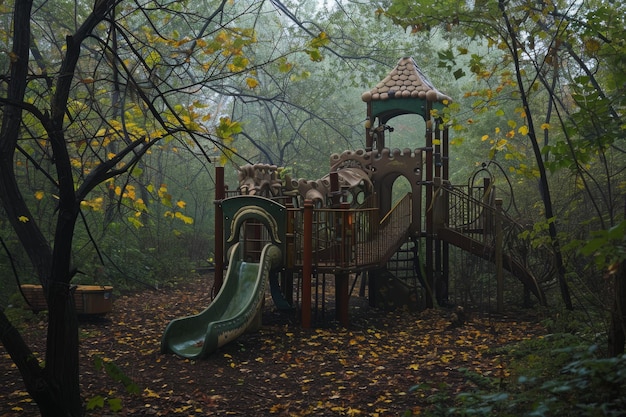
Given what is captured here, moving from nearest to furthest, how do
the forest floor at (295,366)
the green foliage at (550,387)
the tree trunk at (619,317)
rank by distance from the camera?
1. the green foliage at (550,387)
2. the tree trunk at (619,317)
3. the forest floor at (295,366)

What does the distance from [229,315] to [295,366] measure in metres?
1.88

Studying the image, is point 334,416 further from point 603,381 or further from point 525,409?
point 603,381

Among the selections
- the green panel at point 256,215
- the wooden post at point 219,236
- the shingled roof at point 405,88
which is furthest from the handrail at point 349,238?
the shingled roof at point 405,88

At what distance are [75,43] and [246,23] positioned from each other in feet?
97.1

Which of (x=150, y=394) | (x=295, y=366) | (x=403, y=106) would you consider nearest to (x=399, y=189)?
(x=403, y=106)

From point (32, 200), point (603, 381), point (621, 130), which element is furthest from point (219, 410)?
point (32, 200)

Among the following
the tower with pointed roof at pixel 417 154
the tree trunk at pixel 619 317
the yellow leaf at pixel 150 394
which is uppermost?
the tower with pointed roof at pixel 417 154

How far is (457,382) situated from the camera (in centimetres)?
655

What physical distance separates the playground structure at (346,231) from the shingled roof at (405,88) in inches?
0.9

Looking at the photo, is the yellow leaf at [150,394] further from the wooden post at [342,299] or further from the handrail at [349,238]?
the wooden post at [342,299]

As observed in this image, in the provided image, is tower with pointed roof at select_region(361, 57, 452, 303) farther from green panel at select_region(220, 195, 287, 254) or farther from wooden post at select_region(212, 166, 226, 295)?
wooden post at select_region(212, 166, 226, 295)

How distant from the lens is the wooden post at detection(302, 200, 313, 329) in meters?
9.65

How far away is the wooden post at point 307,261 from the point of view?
380 inches

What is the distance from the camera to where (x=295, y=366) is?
780 centimetres
